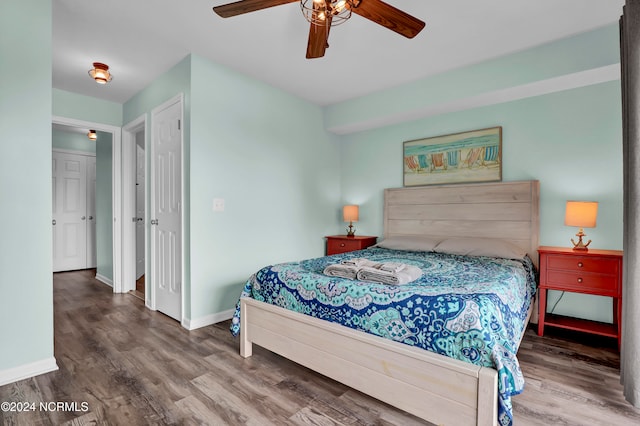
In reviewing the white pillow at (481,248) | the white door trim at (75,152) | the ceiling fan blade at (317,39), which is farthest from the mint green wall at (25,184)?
the white door trim at (75,152)

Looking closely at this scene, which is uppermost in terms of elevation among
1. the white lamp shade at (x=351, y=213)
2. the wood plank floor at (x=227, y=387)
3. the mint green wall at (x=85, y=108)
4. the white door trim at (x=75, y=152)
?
the mint green wall at (x=85, y=108)

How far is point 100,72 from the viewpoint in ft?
10.1

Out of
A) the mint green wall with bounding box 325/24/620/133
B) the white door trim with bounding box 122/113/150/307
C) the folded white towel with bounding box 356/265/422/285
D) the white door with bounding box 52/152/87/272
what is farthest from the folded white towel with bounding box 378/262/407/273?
the white door with bounding box 52/152/87/272

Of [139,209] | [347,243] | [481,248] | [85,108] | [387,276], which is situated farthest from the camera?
[139,209]

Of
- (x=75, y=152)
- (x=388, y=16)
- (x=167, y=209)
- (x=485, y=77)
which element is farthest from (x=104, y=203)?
(x=485, y=77)

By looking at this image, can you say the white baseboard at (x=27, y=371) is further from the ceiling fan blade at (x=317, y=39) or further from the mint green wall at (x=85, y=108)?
the mint green wall at (x=85, y=108)

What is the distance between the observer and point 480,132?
11.1 ft

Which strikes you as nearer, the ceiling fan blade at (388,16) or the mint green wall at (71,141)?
the ceiling fan blade at (388,16)

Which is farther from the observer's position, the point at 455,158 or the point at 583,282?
the point at 455,158

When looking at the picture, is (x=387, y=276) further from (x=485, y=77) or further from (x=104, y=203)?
(x=104, y=203)

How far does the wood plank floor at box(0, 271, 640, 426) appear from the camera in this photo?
165cm

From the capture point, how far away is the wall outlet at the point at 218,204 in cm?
304

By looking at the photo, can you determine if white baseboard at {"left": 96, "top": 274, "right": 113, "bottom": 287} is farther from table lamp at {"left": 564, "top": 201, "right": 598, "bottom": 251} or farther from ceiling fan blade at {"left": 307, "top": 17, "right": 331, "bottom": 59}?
table lamp at {"left": 564, "top": 201, "right": 598, "bottom": 251}

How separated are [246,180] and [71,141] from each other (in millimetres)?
4191
